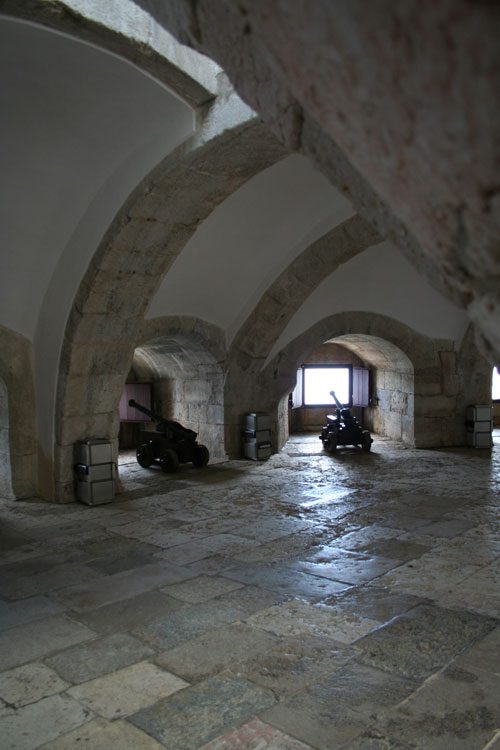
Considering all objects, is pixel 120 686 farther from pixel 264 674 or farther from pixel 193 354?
pixel 193 354

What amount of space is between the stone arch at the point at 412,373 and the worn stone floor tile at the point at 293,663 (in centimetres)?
653

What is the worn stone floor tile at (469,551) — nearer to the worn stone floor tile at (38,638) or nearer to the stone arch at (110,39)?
the worn stone floor tile at (38,638)

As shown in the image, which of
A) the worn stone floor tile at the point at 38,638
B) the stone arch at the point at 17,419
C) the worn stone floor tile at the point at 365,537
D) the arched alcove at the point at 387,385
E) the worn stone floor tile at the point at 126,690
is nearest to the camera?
the worn stone floor tile at the point at 126,690

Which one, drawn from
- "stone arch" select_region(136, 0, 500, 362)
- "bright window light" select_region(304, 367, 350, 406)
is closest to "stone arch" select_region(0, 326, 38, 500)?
"stone arch" select_region(136, 0, 500, 362)

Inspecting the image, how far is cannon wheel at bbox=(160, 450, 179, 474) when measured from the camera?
29.6 ft

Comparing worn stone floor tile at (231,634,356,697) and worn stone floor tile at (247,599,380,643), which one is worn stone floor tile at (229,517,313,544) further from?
worn stone floor tile at (231,634,356,697)

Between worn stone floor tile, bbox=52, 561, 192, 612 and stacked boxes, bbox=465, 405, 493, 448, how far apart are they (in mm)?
7423

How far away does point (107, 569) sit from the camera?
201 inches

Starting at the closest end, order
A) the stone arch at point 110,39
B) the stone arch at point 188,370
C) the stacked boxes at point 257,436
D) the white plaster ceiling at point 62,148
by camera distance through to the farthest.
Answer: the stone arch at point 110,39 < the white plaster ceiling at point 62,148 < the stone arch at point 188,370 < the stacked boxes at point 257,436

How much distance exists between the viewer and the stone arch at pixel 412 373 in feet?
33.9

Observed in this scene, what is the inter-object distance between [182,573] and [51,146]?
3.78 meters

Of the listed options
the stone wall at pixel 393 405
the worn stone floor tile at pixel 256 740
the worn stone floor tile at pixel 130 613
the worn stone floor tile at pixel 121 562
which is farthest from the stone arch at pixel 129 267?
the stone wall at pixel 393 405

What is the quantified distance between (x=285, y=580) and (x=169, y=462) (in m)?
4.52

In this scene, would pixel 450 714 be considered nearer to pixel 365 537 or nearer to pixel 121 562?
pixel 365 537
